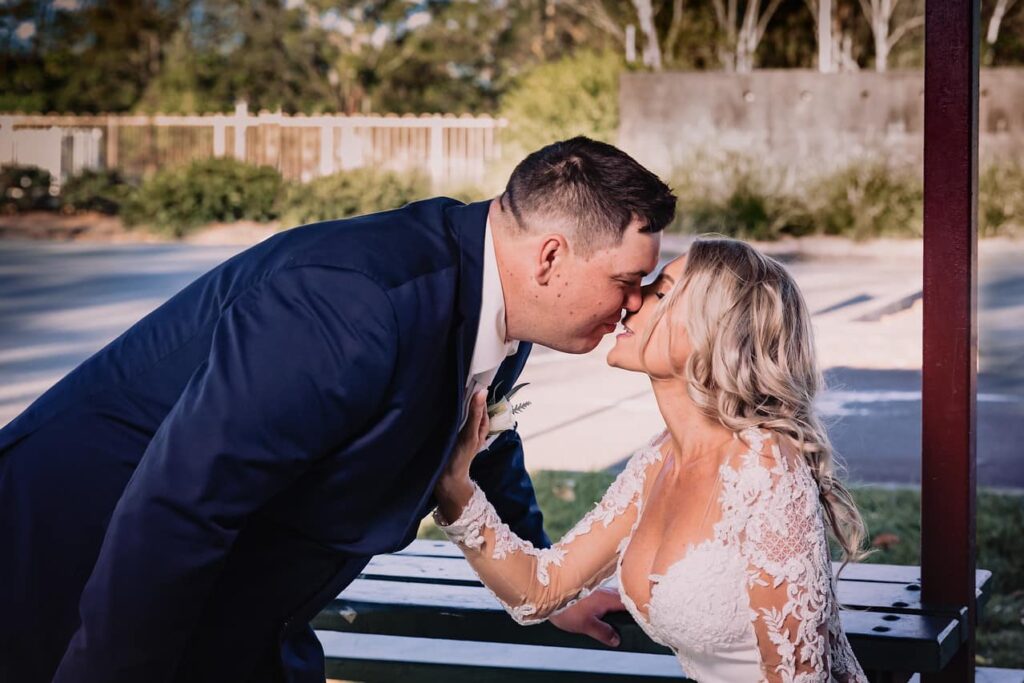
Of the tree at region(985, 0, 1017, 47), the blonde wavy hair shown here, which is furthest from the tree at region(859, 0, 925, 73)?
the blonde wavy hair

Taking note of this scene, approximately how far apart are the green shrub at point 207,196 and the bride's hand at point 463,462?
1917cm

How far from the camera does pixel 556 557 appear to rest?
10.4 feet

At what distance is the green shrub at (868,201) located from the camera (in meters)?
16.9

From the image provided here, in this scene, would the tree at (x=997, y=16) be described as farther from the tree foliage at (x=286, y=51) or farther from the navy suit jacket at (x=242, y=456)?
the navy suit jacket at (x=242, y=456)

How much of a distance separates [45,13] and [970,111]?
31.8m

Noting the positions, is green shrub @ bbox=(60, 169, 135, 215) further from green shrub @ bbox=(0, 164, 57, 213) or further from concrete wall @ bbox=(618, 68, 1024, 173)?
concrete wall @ bbox=(618, 68, 1024, 173)

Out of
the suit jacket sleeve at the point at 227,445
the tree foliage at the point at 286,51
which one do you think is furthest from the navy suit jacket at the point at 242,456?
the tree foliage at the point at 286,51

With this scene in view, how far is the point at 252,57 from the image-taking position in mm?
31047

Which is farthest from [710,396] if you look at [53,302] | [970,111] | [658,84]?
[658,84]

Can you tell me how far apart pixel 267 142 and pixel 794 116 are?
10.1 metres

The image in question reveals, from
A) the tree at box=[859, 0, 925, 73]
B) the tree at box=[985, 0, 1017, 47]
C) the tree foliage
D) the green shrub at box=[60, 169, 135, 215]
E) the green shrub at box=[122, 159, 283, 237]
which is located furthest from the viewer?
the tree foliage

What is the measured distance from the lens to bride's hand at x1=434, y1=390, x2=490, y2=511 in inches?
109

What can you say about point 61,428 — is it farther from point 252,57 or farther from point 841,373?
point 252,57

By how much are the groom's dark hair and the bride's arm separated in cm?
59
